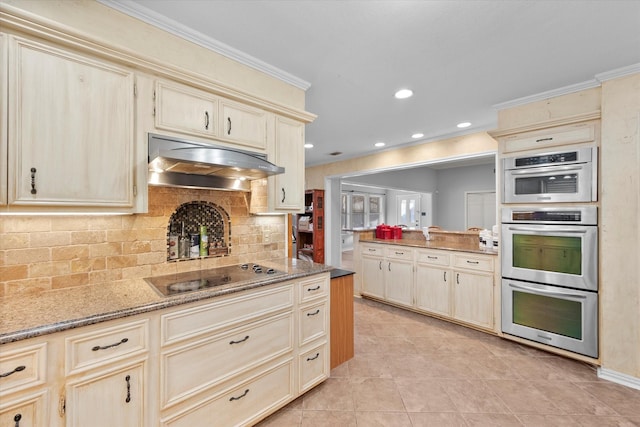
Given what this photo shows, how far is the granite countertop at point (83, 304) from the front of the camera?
1.16 meters

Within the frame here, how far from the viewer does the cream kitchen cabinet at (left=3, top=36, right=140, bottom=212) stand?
1.33 meters

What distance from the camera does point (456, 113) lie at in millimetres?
3332

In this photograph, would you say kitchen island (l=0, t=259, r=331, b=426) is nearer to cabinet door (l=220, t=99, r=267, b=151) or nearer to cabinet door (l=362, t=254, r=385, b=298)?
cabinet door (l=220, t=99, r=267, b=151)

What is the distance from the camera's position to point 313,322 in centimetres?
223

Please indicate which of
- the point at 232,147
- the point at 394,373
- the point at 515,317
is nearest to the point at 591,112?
the point at 515,317

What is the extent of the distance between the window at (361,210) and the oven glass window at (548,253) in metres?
6.45

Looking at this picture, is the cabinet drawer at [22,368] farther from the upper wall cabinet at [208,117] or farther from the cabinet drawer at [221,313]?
the upper wall cabinet at [208,117]

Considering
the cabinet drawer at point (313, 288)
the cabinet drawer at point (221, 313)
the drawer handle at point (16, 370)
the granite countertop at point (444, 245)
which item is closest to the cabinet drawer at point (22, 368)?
the drawer handle at point (16, 370)

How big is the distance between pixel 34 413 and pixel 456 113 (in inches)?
161

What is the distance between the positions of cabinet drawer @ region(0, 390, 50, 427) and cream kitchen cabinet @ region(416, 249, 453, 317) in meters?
3.75

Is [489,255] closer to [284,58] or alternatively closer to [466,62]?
[466,62]

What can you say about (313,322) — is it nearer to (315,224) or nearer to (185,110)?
(185,110)

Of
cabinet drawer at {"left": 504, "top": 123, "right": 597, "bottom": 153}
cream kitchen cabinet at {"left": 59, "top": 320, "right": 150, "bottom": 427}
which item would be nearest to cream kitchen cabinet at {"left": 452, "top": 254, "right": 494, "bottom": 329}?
cabinet drawer at {"left": 504, "top": 123, "right": 597, "bottom": 153}

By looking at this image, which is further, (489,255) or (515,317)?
(489,255)
